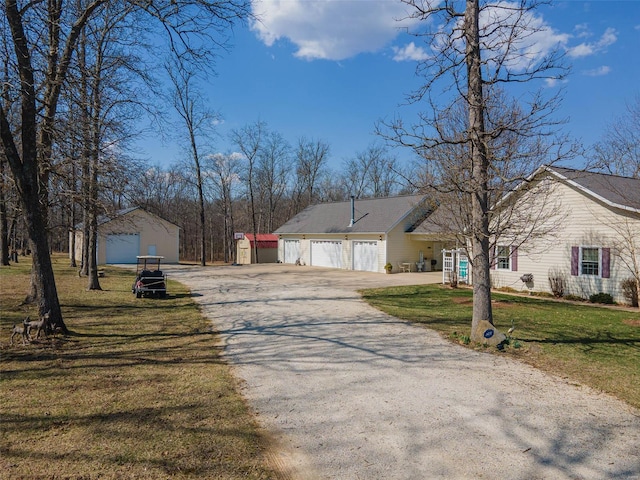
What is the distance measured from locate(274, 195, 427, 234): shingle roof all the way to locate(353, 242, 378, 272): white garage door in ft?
3.20

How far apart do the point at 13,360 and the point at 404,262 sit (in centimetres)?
2223

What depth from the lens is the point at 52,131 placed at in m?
7.87

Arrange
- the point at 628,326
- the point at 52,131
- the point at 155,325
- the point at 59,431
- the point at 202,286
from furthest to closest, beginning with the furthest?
1. the point at 202,286
2. the point at 628,326
3. the point at 155,325
4. the point at 52,131
5. the point at 59,431

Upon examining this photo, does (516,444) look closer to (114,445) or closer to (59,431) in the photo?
(114,445)

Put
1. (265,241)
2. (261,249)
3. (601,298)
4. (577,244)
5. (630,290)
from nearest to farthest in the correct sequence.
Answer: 1. (630,290)
2. (601,298)
3. (577,244)
4. (261,249)
5. (265,241)

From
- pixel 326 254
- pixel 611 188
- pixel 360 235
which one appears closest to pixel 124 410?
pixel 611 188

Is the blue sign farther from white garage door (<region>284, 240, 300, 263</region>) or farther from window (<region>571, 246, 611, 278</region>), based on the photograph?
white garage door (<region>284, 240, 300, 263</region>)

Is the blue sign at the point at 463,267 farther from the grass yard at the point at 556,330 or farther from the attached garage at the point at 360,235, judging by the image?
the attached garage at the point at 360,235

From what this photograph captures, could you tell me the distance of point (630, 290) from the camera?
13703 mm

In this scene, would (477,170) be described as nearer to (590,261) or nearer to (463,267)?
(590,261)

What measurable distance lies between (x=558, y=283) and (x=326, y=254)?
55.5ft

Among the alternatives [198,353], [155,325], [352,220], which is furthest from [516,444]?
Answer: [352,220]

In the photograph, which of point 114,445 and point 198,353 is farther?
point 198,353

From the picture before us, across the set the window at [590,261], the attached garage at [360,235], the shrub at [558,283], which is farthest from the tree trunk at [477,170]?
the attached garage at [360,235]
